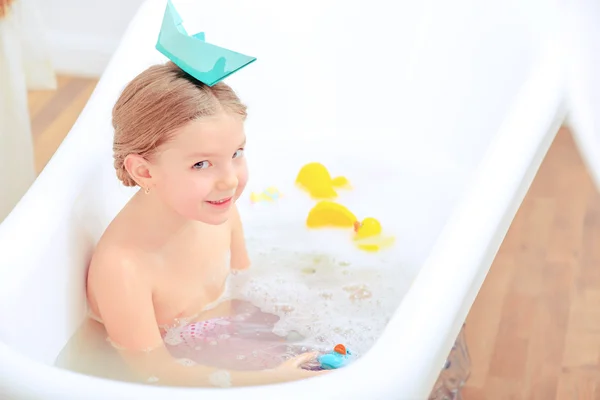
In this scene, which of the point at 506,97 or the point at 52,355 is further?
the point at 506,97

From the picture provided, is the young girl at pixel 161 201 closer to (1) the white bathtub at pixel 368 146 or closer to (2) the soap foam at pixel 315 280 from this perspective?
(1) the white bathtub at pixel 368 146

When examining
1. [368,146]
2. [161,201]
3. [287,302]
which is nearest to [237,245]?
[287,302]

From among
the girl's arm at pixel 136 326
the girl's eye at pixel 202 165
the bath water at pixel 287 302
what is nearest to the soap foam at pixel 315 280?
the bath water at pixel 287 302

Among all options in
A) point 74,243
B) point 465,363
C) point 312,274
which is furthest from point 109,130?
point 465,363

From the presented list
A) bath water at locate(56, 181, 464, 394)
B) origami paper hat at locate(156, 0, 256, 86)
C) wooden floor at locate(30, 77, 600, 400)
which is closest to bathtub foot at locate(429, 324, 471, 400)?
wooden floor at locate(30, 77, 600, 400)

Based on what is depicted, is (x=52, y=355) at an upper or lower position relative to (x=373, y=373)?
lower

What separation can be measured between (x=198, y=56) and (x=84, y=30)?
1933mm

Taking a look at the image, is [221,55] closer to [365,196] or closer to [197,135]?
[197,135]

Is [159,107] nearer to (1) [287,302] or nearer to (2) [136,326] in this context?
(2) [136,326]

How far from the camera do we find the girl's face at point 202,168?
1.34 meters

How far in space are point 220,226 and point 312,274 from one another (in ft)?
0.98

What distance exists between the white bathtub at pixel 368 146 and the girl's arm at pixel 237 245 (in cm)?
20

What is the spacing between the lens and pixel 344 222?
202cm

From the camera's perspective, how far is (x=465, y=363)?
190 cm
